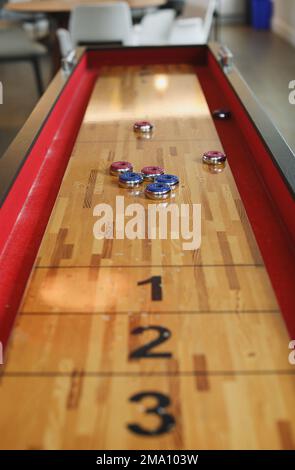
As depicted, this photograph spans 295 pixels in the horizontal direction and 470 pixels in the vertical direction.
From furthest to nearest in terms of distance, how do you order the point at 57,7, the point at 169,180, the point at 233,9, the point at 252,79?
the point at 233,9, the point at 252,79, the point at 57,7, the point at 169,180

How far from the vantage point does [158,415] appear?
1229 mm

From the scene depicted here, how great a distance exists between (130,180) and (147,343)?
914 mm

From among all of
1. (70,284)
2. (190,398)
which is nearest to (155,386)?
(190,398)

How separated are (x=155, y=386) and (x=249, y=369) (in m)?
0.19

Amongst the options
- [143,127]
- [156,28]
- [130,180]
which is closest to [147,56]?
[143,127]

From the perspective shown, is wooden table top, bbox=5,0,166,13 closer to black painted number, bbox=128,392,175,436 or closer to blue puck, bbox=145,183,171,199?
blue puck, bbox=145,183,171,199

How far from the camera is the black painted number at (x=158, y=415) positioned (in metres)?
1.20

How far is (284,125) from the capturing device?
208 inches

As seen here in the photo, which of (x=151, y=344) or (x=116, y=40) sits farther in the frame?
(x=116, y=40)

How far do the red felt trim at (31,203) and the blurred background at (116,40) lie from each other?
6.38ft

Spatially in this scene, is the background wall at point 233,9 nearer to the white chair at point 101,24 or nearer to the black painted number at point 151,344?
the white chair at point 101,24

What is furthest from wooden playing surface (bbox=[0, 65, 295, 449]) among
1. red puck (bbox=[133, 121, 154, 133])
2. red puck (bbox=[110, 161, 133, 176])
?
red puck (bbox=[133, 121, 154, 133])

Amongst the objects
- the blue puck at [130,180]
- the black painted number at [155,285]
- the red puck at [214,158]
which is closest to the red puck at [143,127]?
the red puck at [214,158]

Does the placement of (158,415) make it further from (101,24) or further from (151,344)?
(101,24)
